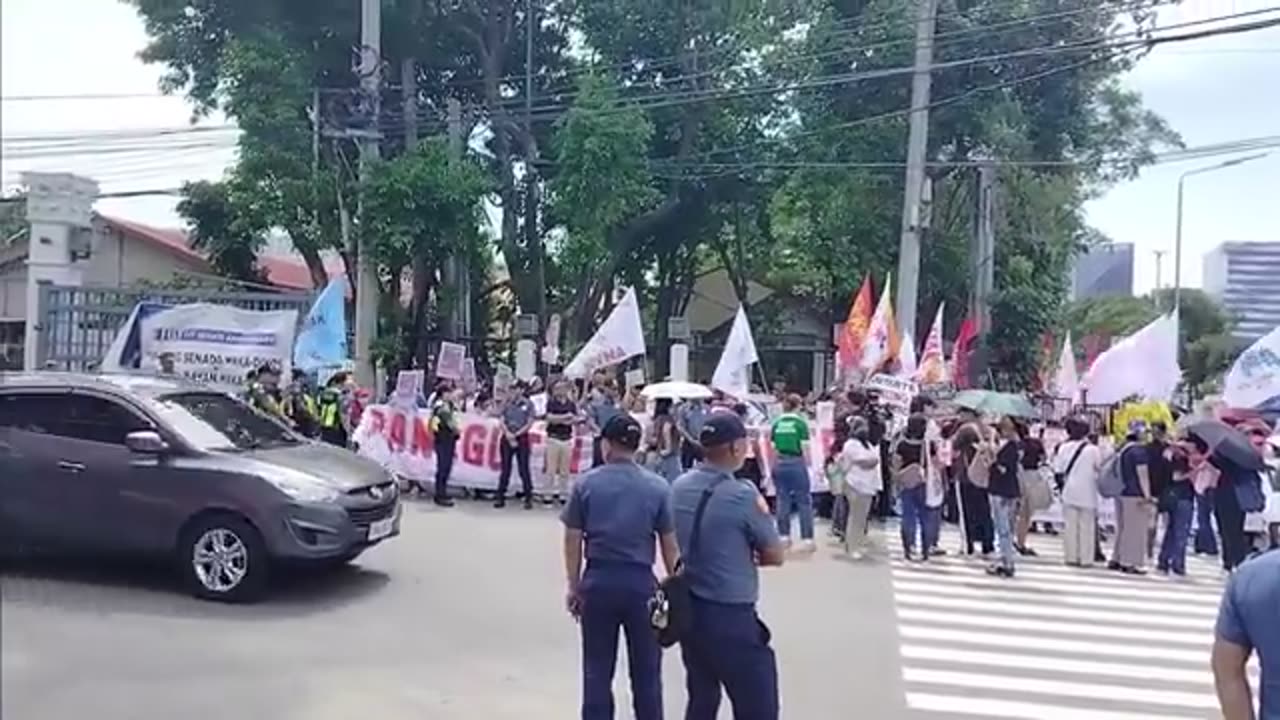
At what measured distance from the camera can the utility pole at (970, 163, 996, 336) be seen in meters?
30.8

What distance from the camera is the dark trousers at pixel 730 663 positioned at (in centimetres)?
540

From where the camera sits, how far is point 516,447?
1672 centimetres

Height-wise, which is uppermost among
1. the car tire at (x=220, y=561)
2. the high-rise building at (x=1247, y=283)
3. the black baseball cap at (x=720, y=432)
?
the high-rise building at (x=1247, y=283)

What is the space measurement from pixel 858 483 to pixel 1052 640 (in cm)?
394

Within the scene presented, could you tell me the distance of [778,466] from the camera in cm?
1392

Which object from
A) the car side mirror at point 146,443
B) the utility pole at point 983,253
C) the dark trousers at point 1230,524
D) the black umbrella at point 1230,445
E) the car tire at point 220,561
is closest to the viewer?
the car side mirror at point 146,443

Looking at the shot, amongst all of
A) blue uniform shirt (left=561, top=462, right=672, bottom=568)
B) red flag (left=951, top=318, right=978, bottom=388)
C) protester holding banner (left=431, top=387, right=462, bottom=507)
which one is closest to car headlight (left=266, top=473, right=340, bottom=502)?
blue uniform shirt (left=561, top=462, right=672, bottom=568)

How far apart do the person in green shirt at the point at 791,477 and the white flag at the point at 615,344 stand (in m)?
5.42

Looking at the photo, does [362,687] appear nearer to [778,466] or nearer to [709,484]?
[709,484]

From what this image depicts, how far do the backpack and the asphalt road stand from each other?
3245mm

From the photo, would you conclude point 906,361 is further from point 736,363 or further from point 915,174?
point 915,174

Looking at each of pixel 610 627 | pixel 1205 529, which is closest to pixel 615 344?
pixel 1205 529

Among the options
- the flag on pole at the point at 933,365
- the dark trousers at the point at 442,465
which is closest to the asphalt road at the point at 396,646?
the dark trousers at the point at 442,465

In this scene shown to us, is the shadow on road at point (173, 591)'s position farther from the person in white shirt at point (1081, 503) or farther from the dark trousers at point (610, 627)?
the person in white shirt at point (1081, 503)
